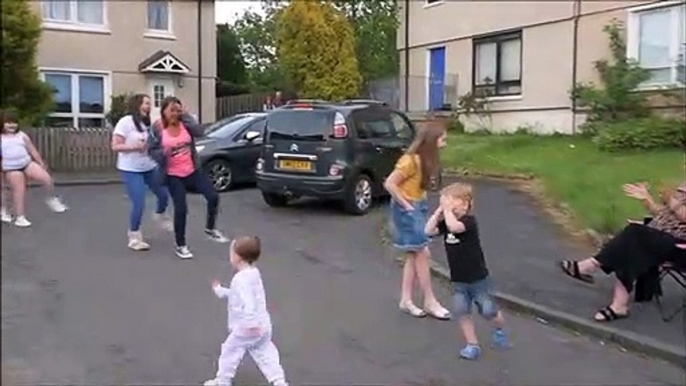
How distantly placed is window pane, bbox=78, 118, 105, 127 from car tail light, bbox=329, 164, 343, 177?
53.6 ft

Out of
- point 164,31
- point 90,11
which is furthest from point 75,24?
point 164,31

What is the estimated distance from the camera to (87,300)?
7.72 meters

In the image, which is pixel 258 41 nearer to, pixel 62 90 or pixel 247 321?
pixel 62 90

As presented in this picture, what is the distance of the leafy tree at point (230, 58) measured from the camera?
1761 inches

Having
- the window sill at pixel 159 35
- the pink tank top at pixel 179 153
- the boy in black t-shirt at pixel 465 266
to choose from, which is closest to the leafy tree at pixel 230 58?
the window sill at pixel 159 35

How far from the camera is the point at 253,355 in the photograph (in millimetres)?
5441

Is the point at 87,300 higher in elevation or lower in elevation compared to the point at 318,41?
lower

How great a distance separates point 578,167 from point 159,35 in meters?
18.2

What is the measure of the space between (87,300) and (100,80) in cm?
2222

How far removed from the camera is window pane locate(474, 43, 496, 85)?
26219 mm

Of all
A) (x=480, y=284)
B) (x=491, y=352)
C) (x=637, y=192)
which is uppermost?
(x=637, y=192)

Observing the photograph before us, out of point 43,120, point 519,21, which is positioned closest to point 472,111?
point 519,21

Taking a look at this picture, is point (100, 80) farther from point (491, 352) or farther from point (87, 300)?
point (491, 352)

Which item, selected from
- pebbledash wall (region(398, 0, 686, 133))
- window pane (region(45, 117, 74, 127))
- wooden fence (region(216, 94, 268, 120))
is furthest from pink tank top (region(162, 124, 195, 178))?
wooden fence (region(216, 94, 268, 120))
